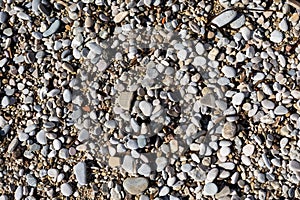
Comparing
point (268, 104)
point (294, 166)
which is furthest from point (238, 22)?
point (294, 166)

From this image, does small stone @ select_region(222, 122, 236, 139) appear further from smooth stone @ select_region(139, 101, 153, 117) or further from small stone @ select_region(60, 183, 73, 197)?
small stone @ select_region(60, 183, 73, 197)

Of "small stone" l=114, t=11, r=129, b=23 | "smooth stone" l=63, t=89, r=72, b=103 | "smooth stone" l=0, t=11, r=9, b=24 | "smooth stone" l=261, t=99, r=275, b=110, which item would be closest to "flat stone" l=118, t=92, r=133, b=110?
"smooth stone" l=63, t=89, r=72, b=103

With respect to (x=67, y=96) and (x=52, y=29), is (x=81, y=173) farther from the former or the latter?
(x=52, y=29)

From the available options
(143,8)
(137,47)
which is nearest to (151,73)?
(137,47)

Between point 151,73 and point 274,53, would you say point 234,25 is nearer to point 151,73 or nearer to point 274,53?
point 274,53

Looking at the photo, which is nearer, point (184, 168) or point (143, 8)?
point (184, 168)

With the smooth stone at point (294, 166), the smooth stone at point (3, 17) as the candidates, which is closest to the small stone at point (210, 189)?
the smooth stone at point (294, 166)

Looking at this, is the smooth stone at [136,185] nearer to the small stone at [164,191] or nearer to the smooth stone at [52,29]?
the small stone at [164,191]

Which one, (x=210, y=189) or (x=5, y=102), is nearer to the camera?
(x=210, y=189)
